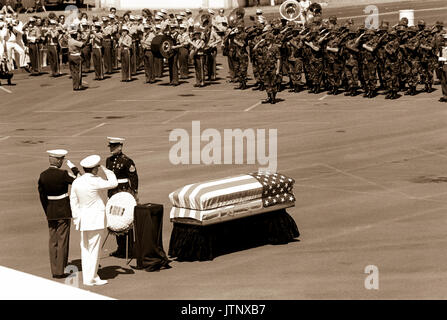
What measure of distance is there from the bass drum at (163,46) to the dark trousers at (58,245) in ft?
73.8

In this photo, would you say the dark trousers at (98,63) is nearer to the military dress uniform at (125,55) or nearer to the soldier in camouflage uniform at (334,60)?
A: the military dress uniform at (125,55)

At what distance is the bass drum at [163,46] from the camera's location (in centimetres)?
3825

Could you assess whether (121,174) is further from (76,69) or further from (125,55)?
(125,55)

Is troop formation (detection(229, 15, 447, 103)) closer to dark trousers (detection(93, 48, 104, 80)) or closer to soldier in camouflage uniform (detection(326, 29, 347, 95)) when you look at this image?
soldier in camouflage uniform (detection(326, 29, 347, 95))

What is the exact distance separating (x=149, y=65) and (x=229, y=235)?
76.7 ft

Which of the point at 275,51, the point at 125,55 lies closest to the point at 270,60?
the point at 275,51

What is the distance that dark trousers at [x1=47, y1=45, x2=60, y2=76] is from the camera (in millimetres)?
43031

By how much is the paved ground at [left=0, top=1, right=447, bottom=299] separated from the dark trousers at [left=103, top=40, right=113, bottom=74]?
1057mm

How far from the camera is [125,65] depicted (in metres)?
41.0

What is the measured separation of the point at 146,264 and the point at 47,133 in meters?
16.1

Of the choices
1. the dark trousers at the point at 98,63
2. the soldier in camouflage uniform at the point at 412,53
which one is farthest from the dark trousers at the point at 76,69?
the soldier in camouflage uniform at the point at 412,53

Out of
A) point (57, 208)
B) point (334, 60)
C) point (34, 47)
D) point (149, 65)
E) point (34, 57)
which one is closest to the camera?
point (57, 208)
